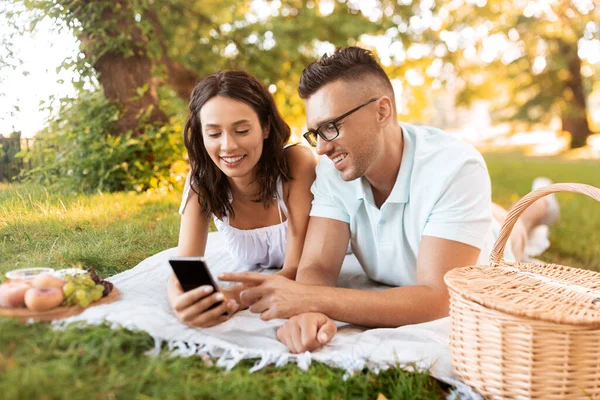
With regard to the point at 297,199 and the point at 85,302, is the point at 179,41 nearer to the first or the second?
the point at 297,199

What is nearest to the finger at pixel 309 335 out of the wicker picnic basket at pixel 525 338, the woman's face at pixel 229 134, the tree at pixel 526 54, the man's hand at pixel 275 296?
the man's hand at pixel 275 296

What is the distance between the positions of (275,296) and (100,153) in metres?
1.12

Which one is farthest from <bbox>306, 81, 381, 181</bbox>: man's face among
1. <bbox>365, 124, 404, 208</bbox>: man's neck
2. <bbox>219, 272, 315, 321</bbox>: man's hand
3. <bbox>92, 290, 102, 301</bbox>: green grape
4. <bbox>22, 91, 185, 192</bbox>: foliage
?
<bbox>92, 290, 102, 301</bbox>: green grape

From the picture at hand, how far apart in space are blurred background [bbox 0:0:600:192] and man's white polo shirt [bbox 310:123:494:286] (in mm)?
930

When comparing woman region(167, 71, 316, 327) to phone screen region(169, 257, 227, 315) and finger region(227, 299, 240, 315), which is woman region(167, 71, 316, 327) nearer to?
finger region(227, 299, 240, 315)

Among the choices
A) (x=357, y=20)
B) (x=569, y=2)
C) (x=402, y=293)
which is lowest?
(x=402, y=293)

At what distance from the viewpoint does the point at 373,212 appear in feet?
8.44

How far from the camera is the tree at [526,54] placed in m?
8.09

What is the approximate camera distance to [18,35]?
211 cm

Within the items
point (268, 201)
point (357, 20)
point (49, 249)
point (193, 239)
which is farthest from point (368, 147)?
point (357, 20)

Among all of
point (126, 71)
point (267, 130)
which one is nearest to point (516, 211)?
point (267, 130)

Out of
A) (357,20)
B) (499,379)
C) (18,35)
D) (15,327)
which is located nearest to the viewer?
(15,327)

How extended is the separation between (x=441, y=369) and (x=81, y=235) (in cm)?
139

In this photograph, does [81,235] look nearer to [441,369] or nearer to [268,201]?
[268,201]
